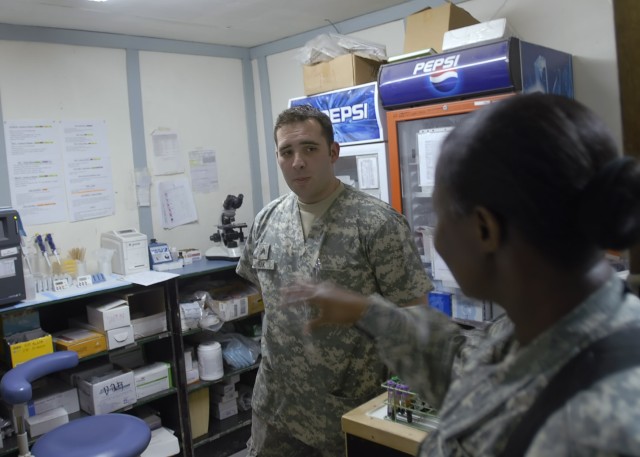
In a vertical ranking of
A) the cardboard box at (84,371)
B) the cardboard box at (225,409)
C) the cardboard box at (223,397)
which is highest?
Result: the cardboard box at (84,371)

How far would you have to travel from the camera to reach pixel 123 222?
11.4 feet

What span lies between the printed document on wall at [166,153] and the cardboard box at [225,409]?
5.09ft

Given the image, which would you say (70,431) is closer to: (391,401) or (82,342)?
Result: (82,342)

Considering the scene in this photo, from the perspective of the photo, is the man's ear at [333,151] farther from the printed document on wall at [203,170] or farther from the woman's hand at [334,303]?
the printed document on wall at [203,170]

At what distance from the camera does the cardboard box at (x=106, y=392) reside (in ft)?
9.38

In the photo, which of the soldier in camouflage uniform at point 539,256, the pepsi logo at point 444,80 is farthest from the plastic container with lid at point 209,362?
the soldier in camouflage uniform at point 539,256

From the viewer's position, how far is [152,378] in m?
3.10

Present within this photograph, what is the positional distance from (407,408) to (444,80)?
5.02 feet

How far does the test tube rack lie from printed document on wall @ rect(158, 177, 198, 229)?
2.49m

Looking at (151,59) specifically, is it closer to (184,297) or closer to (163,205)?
(163,205)

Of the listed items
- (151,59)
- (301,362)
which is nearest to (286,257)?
(301,362)

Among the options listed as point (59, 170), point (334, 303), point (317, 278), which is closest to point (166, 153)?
point (59, 170)

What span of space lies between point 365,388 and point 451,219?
1328 mm

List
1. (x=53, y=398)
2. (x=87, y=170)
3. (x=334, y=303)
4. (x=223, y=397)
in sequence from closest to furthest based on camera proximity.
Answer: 1. (x=334, y=303)
2. (x=53, y=398)
3. (x=87, y=170)
4. (x=223, y=397)
